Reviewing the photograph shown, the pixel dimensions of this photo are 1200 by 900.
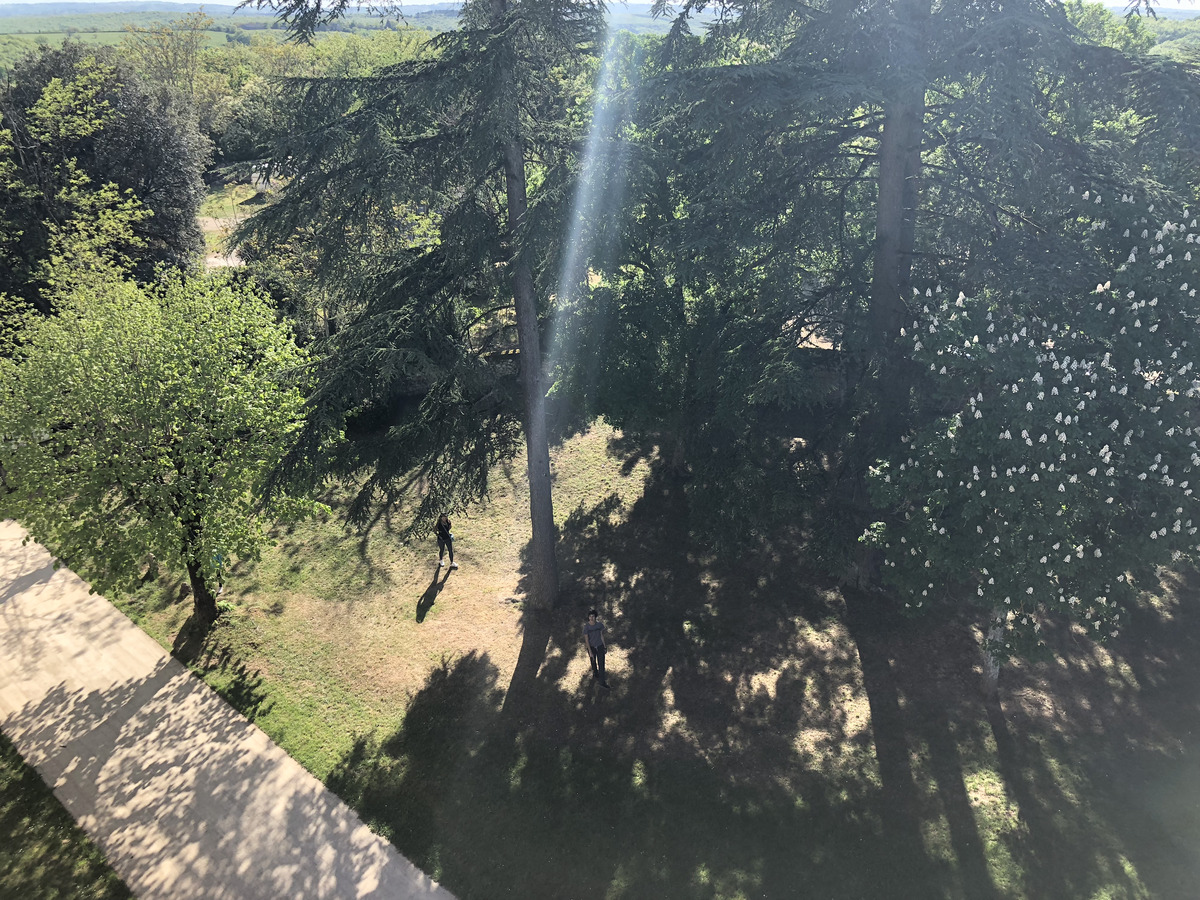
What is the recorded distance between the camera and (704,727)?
10516mm

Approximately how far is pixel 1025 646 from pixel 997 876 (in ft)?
8.64

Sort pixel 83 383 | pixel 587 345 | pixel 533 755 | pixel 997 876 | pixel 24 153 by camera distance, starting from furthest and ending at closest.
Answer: pixel 24 153 < pixel 587 345 < pixel 83 383 < pixel 533 755 < pixel 997 876

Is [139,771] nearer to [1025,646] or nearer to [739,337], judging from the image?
[739,337]

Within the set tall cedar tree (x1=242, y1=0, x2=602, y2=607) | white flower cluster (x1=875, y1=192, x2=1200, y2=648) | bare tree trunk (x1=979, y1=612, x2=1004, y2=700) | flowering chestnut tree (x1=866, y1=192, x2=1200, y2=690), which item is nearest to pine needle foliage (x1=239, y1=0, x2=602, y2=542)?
tall cedar tree (x1=242, y1=0, x2=602, y2=607)

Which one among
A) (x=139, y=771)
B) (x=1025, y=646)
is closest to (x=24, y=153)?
(x=139, y=771)

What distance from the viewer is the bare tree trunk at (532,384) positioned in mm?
10352

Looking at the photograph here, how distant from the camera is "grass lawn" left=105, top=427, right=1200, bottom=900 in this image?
334 inches

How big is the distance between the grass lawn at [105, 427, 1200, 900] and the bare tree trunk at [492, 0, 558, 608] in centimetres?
82

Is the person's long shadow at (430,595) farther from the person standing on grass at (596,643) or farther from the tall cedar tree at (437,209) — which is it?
the person standing on grass at (596,643)

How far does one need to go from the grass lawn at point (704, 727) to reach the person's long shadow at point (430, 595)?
0.06 meters

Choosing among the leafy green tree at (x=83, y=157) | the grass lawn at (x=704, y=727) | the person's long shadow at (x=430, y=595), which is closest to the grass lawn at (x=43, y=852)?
the grass lawn at (x=704, y=727)

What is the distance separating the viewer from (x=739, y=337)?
38.9 ft

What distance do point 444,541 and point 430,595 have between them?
1155 mm

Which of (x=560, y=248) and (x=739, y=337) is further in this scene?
(x=739, y=337)
